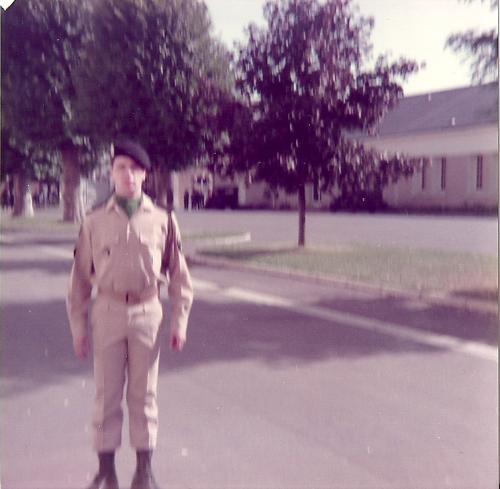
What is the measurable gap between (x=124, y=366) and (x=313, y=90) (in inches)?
468

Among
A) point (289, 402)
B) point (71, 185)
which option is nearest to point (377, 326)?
point (289, 402)

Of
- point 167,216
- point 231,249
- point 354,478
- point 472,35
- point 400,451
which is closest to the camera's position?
point 167,216

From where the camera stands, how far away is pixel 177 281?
349cm

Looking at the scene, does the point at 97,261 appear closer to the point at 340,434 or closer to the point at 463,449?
the point at 340,434

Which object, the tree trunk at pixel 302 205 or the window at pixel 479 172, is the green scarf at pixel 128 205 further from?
the window at pixel 479 172

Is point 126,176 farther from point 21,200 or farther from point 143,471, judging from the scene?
point 21,200

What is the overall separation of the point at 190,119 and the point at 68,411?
13.3 metres

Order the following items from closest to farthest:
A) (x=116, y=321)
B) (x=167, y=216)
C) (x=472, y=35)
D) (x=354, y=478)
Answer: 1. (x=116, y=321)
2. (x=167, y=216)
3. (x=354, y=478)
4. (x=472, y=35)

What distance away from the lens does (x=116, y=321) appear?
322 cm

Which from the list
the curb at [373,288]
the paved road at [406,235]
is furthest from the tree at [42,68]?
the curb at [373,288]

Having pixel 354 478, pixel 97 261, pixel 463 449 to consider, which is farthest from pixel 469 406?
pixel 97 261

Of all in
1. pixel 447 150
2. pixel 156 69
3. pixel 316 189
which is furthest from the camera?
A: pixel 447 150

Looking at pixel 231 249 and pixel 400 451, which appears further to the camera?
pixel 231 249

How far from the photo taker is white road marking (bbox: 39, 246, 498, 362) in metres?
6.78
